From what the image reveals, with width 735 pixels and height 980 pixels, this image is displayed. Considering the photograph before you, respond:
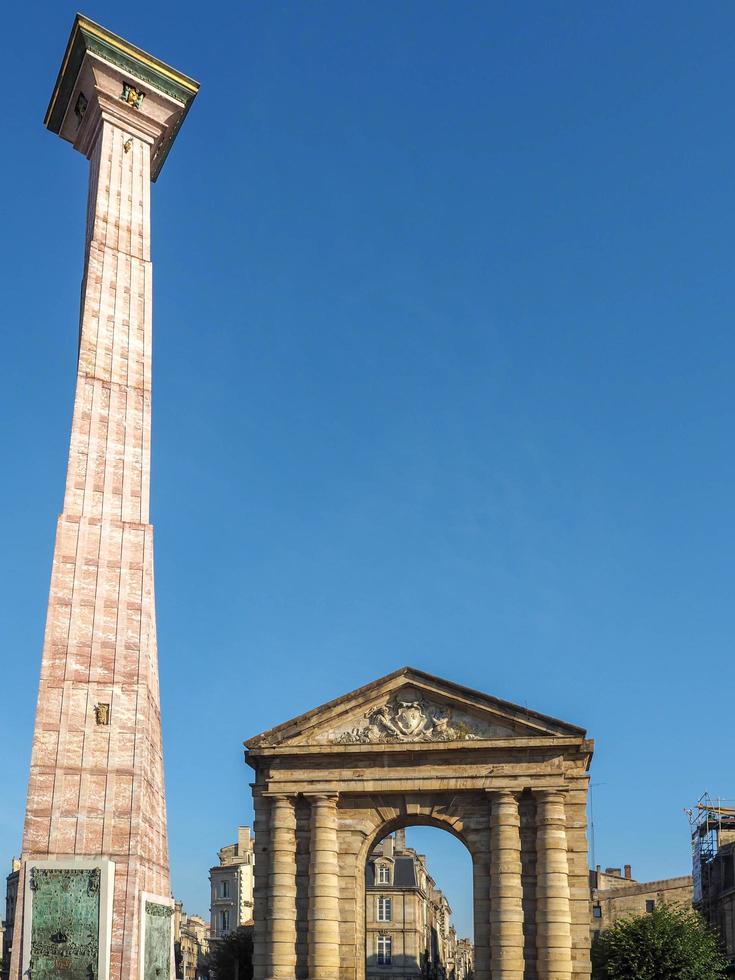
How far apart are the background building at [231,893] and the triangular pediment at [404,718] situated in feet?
157

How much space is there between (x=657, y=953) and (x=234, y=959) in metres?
24.6

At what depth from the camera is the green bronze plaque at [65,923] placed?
62.4ft

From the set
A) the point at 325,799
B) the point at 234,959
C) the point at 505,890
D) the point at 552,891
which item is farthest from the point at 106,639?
the point at 234,959

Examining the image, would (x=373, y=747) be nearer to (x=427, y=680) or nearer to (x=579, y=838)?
(x=427, y=680)

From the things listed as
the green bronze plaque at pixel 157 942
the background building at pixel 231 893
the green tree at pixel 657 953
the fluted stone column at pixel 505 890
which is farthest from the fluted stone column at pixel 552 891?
the background building at pixel 231 893

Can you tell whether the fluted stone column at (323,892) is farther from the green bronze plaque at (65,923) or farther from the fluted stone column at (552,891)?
the green bronze plaque at (65,923)

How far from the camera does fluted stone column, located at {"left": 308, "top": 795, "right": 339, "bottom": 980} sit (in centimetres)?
3850

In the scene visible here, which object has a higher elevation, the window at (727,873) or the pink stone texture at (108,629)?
the pink stone texture at (108,629)

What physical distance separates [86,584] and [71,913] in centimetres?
617

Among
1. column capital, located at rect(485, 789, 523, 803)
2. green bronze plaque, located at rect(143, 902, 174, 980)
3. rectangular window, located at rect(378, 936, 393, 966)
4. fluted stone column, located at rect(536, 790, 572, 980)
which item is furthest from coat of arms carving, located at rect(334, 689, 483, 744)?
rectangular window, located at rect(378, 936, 393, 966)

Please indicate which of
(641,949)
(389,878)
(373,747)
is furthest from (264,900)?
(389,878)

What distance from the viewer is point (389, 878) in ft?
237

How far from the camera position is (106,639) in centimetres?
2191

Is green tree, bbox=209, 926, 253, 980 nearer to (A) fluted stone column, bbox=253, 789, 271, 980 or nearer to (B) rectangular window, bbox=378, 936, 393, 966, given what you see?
(B) rectangular window, bbox=378, 936, 393, 966
